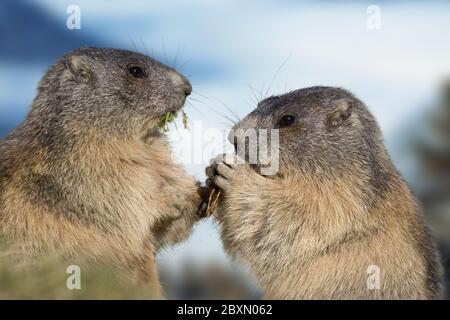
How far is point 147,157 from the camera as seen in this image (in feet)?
34.0

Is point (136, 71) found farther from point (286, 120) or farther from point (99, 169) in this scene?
point (286, 120)

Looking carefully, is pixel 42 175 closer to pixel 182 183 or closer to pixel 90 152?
pixel 90 152

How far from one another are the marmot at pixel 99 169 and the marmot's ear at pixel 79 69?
0.01 m

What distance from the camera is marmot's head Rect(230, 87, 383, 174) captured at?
10.2m

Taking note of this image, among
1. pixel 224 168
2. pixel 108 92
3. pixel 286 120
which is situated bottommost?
pixel 224 168

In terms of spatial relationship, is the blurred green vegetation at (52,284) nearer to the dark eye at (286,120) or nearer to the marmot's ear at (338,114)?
the dark eye at (286,120)

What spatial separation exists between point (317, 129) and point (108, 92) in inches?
122

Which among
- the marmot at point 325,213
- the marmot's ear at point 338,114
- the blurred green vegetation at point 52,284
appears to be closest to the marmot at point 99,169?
the blurred green vegetation at point 52,284

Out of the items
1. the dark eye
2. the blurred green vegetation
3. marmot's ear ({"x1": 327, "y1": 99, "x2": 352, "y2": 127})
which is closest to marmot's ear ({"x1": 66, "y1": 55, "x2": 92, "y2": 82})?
the dark eye

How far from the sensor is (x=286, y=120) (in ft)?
34.7

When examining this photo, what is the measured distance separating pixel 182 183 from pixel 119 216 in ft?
3.96

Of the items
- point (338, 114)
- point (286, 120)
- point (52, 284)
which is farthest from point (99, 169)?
point (338, 114)
